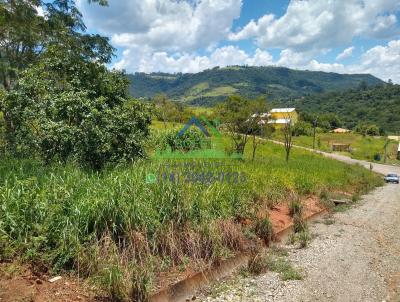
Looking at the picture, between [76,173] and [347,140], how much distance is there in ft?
266

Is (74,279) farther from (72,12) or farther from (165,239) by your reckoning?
(72,12)

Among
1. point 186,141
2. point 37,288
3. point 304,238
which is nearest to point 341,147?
point 186,141

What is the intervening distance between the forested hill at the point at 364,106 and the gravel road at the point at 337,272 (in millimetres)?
92191

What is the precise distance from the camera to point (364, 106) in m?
124

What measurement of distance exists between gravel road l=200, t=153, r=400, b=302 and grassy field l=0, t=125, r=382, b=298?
1009 millimetres

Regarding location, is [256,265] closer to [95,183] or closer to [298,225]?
[95,183]

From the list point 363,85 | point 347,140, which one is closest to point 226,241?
point 347,140

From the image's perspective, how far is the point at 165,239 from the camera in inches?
270

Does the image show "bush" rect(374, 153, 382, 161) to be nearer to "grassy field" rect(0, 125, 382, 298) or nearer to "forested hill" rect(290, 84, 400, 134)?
"forested hill" rect(290, 84, 400, 134)

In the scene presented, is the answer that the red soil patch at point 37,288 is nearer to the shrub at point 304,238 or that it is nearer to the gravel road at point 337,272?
the gravel road at point 337,272

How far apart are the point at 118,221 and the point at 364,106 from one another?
434 feet

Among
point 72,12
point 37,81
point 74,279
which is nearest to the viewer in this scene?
point 74,279

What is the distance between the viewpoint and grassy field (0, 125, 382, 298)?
5.31 meters

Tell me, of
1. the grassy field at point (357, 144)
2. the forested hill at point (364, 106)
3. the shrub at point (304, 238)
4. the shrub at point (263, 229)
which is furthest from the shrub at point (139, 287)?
the forested hill at point (364, 106)
